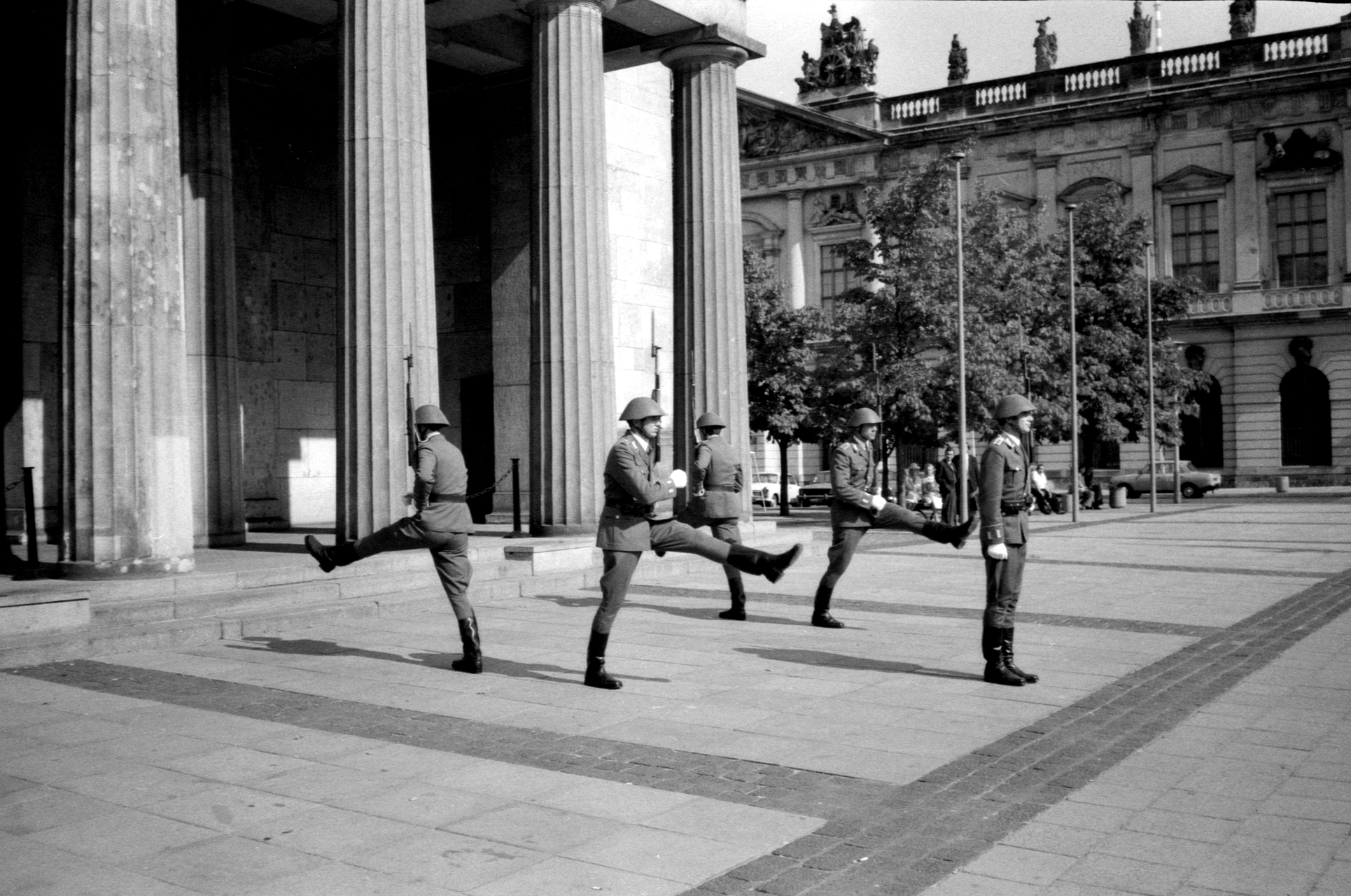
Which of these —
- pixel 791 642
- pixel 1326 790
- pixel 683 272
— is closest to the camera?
pixel 1326 790

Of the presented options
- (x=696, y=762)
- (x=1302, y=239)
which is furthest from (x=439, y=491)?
(x=1302, y=239)

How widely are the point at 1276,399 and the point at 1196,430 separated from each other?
328 centimetres

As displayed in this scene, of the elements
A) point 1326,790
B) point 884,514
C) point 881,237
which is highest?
point 881,237

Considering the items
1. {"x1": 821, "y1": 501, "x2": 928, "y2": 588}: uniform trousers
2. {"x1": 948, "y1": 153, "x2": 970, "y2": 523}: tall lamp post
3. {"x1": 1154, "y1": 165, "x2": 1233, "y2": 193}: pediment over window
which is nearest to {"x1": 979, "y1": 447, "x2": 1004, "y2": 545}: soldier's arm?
{"x1": 821, "y1": 501, "x2": 928, "y2": 588}: uniform trousers

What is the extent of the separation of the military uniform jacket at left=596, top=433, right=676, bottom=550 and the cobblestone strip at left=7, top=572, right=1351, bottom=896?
174 centimetres

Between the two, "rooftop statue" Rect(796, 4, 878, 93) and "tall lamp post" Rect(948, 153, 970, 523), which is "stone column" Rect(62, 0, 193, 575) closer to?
"tall lamp post" Rect(948, 153, 970, 523)

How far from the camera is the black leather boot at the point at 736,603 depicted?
12.3 metres

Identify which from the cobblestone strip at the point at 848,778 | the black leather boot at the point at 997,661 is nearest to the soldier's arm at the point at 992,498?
the black leather boot at the point at 997,661

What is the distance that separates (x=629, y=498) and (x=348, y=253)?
6683 millimetres

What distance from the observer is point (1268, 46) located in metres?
52.9

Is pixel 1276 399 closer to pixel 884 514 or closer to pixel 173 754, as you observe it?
pixel 884 514

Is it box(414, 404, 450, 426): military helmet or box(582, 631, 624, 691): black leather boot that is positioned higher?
box(414, 404, 450, 426): military helmet

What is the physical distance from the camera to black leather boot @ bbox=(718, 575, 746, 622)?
1228 cm

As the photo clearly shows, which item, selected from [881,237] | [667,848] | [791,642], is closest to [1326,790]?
[667,848]
